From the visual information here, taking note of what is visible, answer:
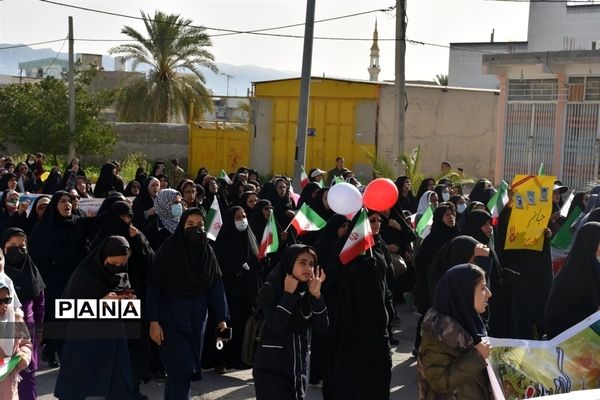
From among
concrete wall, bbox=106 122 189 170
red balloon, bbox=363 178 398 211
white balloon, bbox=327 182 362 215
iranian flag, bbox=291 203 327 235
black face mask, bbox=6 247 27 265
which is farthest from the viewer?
concrete wall, bbox=106 122 189 170

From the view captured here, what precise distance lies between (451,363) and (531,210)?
427cm

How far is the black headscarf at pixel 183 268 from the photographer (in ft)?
20.3

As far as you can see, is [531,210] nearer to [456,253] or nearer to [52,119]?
[456,253]

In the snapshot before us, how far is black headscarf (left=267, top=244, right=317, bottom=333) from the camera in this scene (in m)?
5.30

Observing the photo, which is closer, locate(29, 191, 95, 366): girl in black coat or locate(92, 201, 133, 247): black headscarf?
locate(92, 201, 133, 247): black headscarf

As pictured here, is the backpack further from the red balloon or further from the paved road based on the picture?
the red balloon

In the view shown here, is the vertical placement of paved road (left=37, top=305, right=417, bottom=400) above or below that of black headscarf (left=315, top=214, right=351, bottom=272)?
below

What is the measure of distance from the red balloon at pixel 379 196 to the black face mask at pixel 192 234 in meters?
2.05

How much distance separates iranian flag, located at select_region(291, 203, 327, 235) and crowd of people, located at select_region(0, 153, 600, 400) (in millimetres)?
348

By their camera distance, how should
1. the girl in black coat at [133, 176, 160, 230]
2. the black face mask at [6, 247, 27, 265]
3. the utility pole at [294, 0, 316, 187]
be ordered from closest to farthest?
the black face mask at [6, 247, 27, 265], the girl in black coat at [133, 176, 160, 230], the utility pole at [294, 0, 316, 187]

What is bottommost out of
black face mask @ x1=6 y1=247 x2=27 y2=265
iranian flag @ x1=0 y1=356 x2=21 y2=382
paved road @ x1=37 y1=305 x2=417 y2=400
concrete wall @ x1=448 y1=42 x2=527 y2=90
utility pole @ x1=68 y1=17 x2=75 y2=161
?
paved road @ x1=37 y1=305 x2=417 y2=400

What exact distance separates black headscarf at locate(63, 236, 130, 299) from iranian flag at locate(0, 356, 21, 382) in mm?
605
